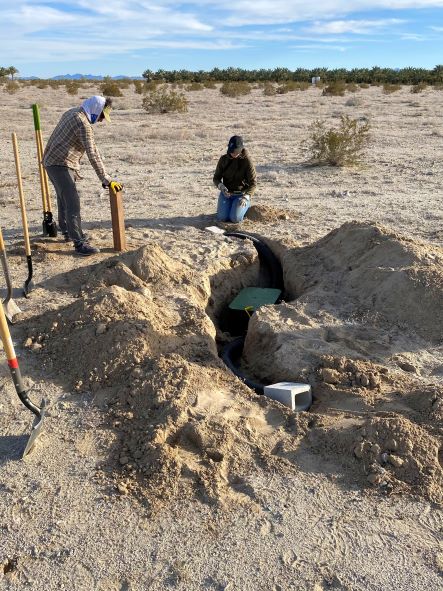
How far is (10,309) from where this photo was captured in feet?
15.4

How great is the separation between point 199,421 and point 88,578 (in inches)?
44.4

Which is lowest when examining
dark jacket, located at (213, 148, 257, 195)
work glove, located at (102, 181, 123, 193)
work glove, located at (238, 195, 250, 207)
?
work glove, located at (238, 195, 250, 207)

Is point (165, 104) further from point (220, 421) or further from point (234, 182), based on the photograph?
point (220, 421)

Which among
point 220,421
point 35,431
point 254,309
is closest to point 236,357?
point 254,309

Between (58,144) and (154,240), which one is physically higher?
(58,144)

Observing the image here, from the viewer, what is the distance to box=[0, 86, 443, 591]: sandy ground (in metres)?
2.62

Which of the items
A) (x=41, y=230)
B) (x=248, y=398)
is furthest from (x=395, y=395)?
(x=41, y=230)

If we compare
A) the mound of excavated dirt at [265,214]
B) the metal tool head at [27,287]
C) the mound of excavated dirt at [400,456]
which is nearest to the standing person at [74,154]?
the metal tool head at [27,287]

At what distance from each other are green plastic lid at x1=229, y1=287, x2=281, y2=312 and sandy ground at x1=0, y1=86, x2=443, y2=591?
0.70ft

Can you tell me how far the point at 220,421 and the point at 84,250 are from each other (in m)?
3.31

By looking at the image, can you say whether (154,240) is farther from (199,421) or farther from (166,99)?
(166,99)

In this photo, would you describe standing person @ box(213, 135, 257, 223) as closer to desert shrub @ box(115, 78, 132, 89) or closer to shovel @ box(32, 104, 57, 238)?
shovel @ box(32, 104, 57, 238)

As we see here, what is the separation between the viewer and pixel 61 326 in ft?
14.4

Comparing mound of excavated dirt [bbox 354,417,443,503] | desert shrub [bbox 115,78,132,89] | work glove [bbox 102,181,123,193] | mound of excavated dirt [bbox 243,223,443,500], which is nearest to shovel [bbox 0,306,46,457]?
mound of excavated dirt [bbox 243,223,443,500]
